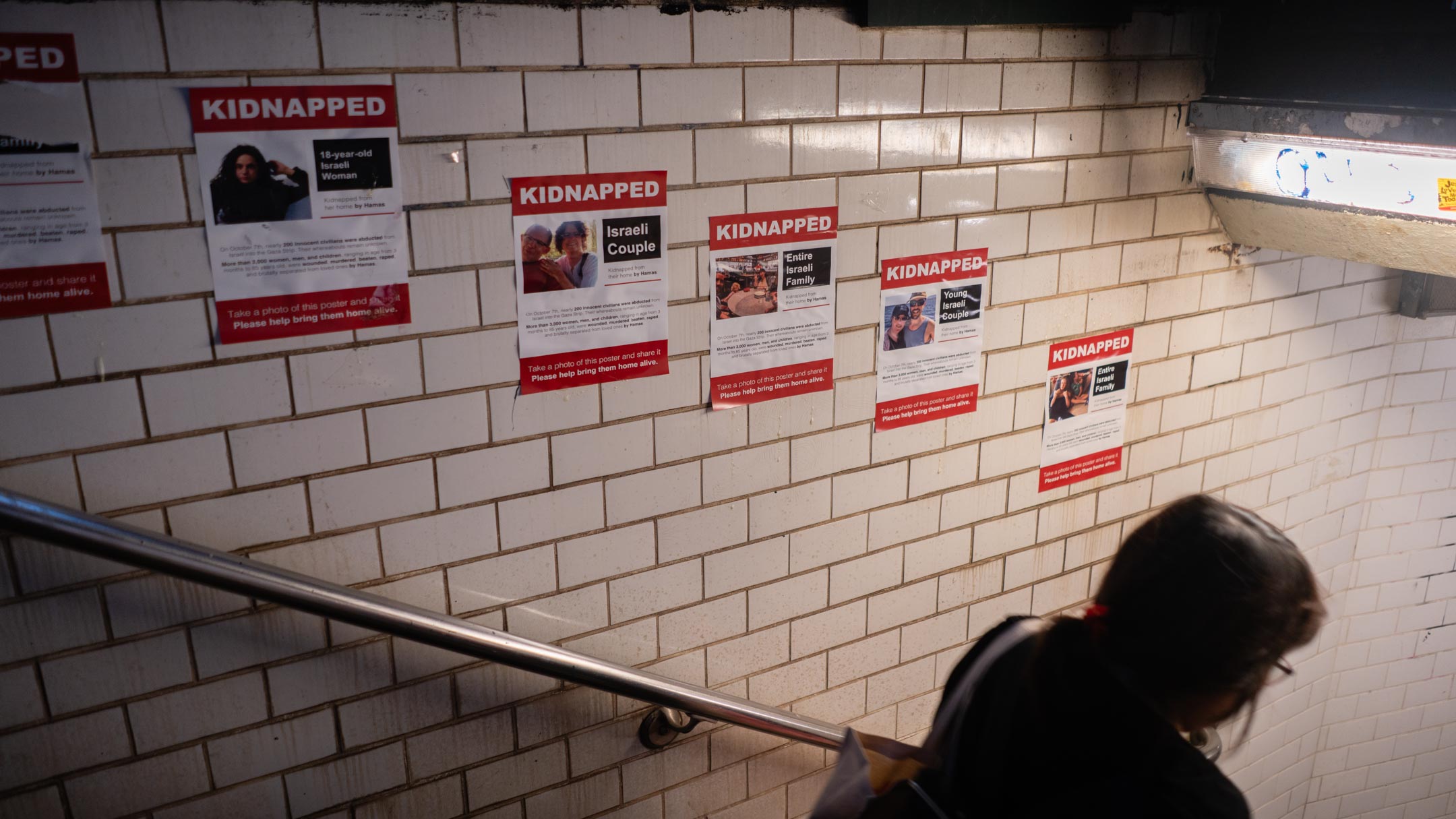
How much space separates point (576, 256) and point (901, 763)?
1.39 meters

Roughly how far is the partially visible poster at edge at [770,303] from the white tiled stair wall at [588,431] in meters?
0.06

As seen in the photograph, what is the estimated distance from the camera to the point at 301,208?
2.11 meters

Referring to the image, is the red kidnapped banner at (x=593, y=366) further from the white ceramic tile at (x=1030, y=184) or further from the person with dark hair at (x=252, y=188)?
the white ceramic tile at (x=1030, y=184)

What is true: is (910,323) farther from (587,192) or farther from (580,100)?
(580,100)

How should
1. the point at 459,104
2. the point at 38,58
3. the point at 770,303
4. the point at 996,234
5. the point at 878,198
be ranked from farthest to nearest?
the point at 996,234 → the point at 878,198 → the point at 770,303 → the point at 459,104 → the point at 38,58

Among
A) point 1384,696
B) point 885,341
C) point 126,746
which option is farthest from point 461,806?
point 1384,696

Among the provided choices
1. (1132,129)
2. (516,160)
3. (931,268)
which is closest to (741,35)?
(516,160)

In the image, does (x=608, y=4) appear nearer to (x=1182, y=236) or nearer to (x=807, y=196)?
(x=807, y=196)

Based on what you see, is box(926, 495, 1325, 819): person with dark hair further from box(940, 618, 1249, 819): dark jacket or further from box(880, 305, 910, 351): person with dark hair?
box(880, 305, 910, 351): person with dark hair

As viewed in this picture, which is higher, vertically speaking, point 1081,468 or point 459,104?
point 459,104

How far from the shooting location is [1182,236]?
3.50m

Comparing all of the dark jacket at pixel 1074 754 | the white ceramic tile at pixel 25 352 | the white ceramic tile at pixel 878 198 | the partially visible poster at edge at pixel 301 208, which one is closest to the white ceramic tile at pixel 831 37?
the white ceramic tile at pixel 878 198

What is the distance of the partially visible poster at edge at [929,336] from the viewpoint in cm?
294

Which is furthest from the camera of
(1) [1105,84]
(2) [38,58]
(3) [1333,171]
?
(1) [1105,84]
